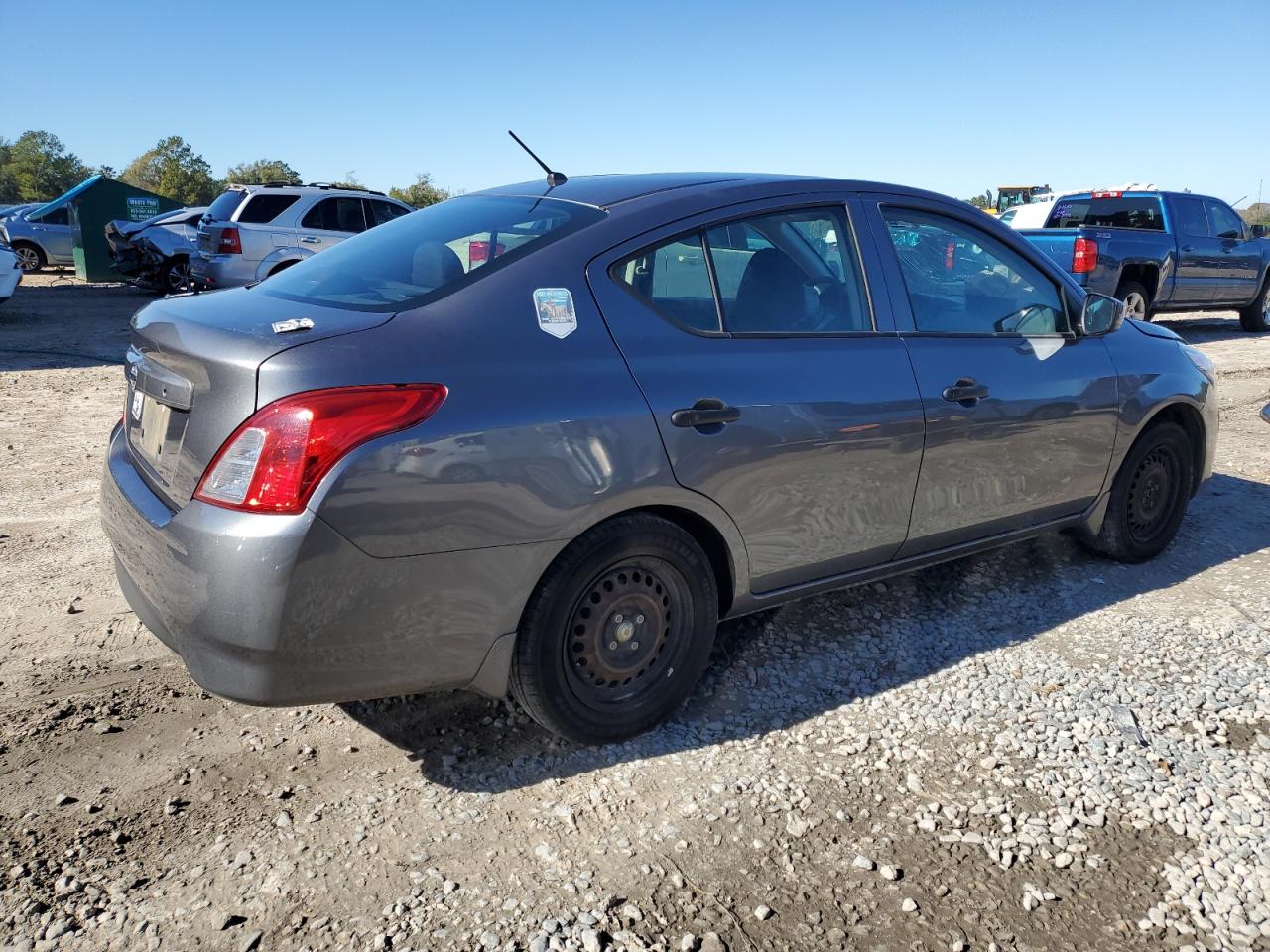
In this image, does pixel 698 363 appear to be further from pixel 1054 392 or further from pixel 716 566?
pixel 1054 392

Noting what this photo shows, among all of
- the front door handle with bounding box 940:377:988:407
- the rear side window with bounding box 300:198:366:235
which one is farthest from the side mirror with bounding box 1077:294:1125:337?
the rear side window with bounding box 300:198:366:235

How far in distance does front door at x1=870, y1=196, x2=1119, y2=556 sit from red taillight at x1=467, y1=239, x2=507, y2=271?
4.84 feet

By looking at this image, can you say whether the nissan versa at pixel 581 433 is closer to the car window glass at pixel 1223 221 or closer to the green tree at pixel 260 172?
the car window glass at pixel 1223 221

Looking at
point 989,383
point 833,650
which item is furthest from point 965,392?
point 833,650

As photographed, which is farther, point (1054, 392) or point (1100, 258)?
point (1100, 258)

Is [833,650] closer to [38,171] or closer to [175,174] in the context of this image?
[175,174]

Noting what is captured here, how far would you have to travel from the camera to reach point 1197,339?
14227 millimetres

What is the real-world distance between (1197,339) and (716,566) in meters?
13.5

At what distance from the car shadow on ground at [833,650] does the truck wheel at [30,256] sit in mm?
25591

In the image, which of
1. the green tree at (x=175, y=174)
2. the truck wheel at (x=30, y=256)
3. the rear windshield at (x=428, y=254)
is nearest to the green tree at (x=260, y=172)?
the green tree at (x=175, y=174)

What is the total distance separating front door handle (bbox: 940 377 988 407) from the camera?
369 cm

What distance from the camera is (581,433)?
9.16 ft

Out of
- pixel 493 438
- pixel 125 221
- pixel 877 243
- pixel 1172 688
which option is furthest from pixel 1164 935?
pixel 125 221

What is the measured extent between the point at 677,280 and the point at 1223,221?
1368 cm
